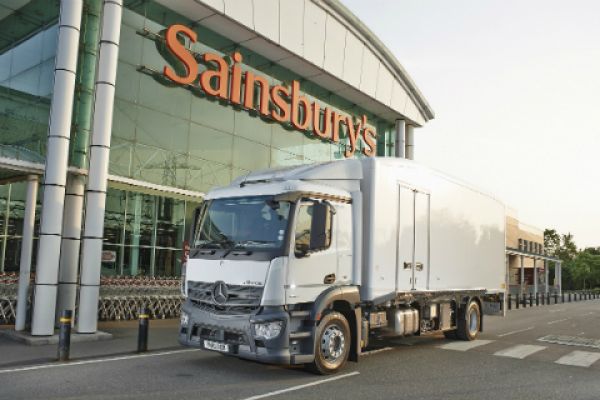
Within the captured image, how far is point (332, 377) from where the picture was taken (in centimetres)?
841

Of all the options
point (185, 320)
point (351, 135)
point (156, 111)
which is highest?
point (351, 135)

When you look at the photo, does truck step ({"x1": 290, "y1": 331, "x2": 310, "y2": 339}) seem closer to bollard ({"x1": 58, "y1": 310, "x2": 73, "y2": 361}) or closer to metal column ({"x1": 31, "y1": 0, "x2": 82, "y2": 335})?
bollard ({"x1": 58, "y1": 310, "x2": 73, "y2": 361})

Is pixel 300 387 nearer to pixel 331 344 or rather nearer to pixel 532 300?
pixel 331 344

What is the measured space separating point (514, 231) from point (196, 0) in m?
56.4

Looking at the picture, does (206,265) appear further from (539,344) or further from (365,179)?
(539,344)

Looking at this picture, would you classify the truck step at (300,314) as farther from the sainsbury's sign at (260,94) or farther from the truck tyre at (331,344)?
the sainsbury's sign at (260,94)

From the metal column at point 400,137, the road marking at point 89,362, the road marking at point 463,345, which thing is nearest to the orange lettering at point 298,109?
the metal column at point 400,137

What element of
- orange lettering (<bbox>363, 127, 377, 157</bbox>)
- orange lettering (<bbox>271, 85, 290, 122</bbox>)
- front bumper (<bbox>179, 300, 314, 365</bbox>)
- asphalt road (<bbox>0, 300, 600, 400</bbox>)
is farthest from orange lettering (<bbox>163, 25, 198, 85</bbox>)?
front bumper (<bbox>179, 300, 314, 365</bbox>)

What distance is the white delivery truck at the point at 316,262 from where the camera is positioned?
25.9 ft

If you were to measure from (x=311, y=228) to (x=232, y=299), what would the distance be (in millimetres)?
1565

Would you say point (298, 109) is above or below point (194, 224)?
above

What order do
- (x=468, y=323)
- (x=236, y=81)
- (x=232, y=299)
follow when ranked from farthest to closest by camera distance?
1. (x=236, y=81)
2. (x=468, y=323)
3. (x=232, y=299)

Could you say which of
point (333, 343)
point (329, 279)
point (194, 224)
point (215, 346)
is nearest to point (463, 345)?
point (333, 343)

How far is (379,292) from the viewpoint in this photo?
9.38 meters
